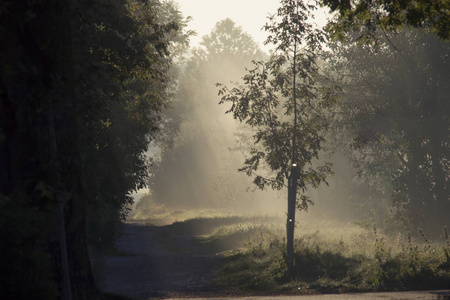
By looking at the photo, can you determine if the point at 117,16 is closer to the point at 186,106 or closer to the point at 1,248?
the point at 1,248

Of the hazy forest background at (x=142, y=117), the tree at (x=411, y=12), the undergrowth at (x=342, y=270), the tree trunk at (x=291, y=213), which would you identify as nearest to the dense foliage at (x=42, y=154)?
the hazy forest background at (x=142, y=117)

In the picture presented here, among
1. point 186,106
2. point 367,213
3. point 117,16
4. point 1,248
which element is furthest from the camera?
point 186,106

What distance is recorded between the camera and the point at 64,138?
325 inches

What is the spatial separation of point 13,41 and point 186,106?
60875mm

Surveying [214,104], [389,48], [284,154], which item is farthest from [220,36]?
[284,154]

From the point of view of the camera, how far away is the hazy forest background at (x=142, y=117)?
25.2 ft

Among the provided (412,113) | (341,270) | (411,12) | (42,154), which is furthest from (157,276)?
(412,113)

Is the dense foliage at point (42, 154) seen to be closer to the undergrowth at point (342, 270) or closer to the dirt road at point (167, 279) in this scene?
the dirt road at point (167, 279)

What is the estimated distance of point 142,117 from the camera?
60.7 ft

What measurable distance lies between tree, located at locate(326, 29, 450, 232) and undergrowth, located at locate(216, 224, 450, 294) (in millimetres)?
14202

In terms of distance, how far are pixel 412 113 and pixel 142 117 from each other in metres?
19.0

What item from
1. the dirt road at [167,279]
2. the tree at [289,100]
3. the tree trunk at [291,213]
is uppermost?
the tree at [289,100]

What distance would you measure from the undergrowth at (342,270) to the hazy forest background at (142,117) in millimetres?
531

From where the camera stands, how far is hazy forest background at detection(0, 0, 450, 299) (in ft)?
25.2
